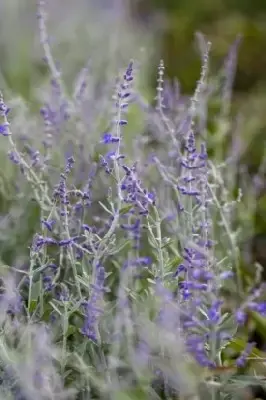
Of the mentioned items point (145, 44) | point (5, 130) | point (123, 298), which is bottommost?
point (123, 298)

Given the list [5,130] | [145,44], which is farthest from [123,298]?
[145,44]

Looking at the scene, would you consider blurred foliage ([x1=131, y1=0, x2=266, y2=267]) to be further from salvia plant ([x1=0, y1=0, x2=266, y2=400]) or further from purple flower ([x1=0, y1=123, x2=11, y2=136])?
purple flower ([x1=0, y1=123, x2=11, y2=136])

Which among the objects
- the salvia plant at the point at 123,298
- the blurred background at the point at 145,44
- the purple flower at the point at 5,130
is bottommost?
the salvia plant at the point at 123,298

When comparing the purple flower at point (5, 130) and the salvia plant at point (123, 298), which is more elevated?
the purple flower at point (5, 130)

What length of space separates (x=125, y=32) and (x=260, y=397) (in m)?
1.33

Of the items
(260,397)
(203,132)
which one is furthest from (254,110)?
(260,397)

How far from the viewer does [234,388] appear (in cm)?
52

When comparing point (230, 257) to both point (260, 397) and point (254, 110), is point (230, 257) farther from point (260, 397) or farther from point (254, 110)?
point (254, 110)

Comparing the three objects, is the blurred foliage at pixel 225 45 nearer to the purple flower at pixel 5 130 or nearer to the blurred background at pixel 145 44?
the blurred background at pixel 145 44

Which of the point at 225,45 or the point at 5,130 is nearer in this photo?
the point at 5,130

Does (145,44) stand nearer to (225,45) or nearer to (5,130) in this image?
(225,45)

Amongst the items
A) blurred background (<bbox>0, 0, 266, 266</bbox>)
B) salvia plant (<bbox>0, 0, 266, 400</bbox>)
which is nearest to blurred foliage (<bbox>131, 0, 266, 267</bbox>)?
blurred background (<bbox>0, 0, 266, 266</bbox>)

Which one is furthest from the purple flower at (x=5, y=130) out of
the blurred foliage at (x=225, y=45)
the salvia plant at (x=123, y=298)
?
the blurred foliage at (x=225, y=45)

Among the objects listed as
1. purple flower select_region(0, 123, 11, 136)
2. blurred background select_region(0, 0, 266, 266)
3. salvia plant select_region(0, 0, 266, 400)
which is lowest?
salvia plant select_region(0, 0, 266, 400)
